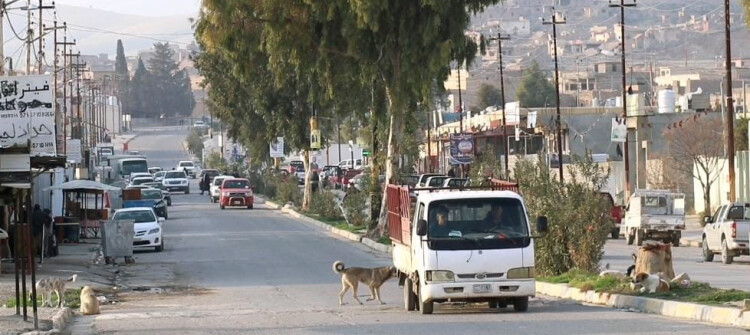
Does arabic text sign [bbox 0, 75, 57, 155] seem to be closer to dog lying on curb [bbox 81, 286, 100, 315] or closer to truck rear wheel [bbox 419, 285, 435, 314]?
dog lying on curb [bbox 81, 286, 100, 315]

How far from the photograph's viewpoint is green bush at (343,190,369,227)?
55.4 m

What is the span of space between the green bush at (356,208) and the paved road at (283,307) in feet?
21.6

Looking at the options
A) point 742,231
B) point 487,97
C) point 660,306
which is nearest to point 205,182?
point 742,231

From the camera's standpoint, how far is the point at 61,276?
3459 centimetres

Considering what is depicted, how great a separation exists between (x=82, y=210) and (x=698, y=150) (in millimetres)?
30339

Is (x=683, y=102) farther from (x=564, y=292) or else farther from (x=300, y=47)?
(x=564, y=292)

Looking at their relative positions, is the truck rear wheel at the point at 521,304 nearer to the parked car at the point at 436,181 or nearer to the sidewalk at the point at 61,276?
the sidewalk at the point at 61,276

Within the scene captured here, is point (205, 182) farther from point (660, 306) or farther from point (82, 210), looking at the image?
point (660, 306)

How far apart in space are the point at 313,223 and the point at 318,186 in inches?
578

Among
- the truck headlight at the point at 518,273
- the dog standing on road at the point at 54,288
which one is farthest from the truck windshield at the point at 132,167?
the truck headlight at the point at 518,273

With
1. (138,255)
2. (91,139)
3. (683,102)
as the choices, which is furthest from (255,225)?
(91,139)

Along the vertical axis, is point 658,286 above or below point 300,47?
below

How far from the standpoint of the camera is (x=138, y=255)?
44594 mm

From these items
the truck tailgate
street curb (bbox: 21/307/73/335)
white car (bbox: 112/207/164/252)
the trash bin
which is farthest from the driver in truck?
white car (bbox: 112/207/164/252)
